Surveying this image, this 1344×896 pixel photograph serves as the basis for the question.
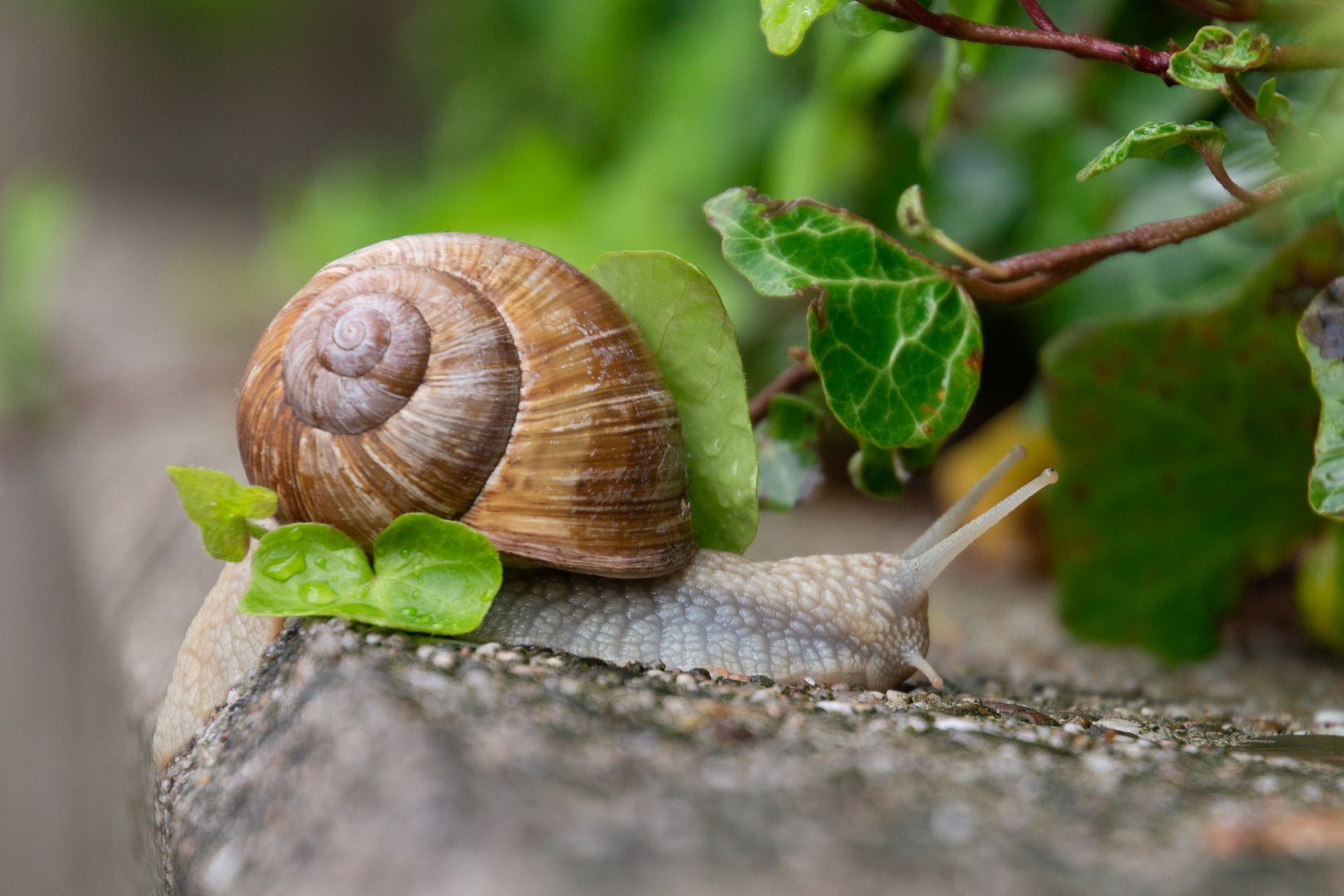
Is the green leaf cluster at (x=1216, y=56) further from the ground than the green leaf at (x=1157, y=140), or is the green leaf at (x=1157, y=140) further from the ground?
the green leaf cluster at (x=1216, y=56)

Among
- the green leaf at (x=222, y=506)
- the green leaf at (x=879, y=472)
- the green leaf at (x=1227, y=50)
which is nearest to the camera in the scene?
the green leaf at (x=1227, y=50)

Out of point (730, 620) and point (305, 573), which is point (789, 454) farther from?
point (305, 573)

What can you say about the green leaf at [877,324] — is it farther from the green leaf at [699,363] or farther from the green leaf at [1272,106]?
the green leaf at [1272,106]

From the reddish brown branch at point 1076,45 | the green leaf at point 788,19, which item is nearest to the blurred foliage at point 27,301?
the green leaf at point 788,19

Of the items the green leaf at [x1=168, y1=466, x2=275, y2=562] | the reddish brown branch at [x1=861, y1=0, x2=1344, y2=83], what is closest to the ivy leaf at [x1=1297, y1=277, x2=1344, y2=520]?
the reddish brown branch at [x1=861, y1=0, x2=1344, y2=83]

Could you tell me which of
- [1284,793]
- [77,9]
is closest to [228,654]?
[1284,793]

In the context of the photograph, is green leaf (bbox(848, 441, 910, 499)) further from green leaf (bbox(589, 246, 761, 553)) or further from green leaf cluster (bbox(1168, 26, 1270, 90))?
green leaf cluster (bbox(1168, 26, 1270, 90))
